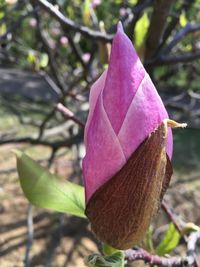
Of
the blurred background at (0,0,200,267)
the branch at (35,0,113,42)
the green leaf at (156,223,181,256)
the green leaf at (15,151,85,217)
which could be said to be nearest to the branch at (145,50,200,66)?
the blurred background at (0,0,200,267)

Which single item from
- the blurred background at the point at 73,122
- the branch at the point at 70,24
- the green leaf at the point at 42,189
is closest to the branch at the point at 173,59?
the blurred background at the point at 73,122

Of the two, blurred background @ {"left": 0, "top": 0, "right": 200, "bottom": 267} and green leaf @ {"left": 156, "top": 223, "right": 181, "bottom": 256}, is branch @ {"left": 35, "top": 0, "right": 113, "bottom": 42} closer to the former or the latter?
blurred background @ {"left": 0, "top": 0, "right": 200, "bottom": 267}

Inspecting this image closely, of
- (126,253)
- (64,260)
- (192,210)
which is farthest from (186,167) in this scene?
(126,253)

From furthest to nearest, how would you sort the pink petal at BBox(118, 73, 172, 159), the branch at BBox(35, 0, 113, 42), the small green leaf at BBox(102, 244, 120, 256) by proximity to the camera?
the branch at BBox(35, 0, 113, 42) → the small green leaf at BBox(102, 244, 120, 256) → the pink petal at BBox(118, 73, 172, 159)

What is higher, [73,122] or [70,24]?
[70,24]

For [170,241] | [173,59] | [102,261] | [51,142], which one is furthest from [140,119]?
[51,142]

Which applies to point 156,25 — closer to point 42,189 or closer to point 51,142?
point 42,189

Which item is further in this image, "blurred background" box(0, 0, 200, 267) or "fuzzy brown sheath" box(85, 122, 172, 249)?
"blurred background" box(0, 0, 200, 267)
